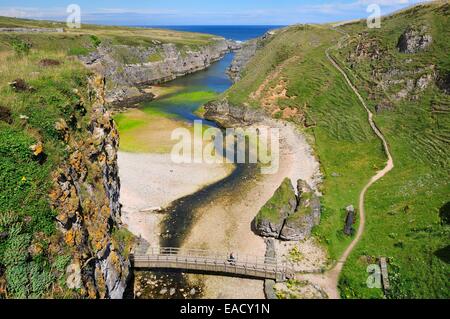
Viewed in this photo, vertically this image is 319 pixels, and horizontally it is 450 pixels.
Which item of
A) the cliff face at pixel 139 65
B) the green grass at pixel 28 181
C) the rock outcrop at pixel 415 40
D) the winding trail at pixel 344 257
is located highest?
the rock outcrop at pixel 415 40

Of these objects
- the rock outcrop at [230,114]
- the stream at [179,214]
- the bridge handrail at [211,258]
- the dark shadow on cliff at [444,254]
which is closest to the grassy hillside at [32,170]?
the stream at [179,214]

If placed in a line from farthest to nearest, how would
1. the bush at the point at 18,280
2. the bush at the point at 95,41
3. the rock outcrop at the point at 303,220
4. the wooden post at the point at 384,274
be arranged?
1. the bush at the point at 95,41
2. the rock outcrop at the point at 303,220
3. the wooden post at the point at 384,274
4. the bush at the point at 18,280

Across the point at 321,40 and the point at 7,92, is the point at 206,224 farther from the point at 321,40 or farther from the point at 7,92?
the point at 321,40

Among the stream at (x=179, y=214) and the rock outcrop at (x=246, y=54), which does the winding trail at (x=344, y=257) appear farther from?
the rock outcrop at (x=246, y=54)

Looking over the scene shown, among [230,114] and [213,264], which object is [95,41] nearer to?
[230,114]

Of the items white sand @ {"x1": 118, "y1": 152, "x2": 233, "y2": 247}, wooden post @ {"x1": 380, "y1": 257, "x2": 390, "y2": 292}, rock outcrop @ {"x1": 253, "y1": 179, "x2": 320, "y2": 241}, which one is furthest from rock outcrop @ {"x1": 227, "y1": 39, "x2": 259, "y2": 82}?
wooden post @ {"x1": 380, "y1": 257, "x2": 390, "y2": 292}

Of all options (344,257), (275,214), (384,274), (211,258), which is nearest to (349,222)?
(344,257)

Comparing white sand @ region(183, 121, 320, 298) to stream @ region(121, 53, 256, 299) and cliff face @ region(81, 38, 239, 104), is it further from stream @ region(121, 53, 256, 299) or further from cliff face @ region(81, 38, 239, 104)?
cliff face @ region(81, 38, 239, 104)

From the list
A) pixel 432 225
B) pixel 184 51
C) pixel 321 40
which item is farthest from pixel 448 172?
pixel 184 51
